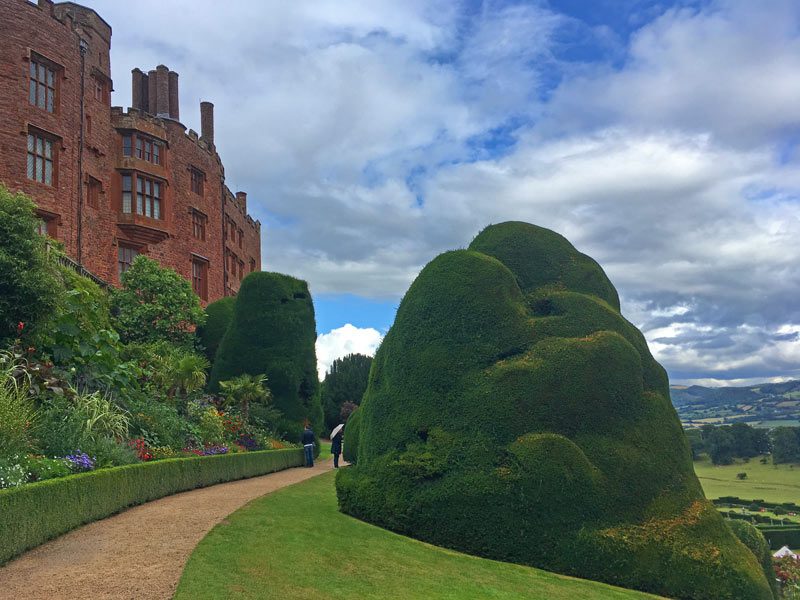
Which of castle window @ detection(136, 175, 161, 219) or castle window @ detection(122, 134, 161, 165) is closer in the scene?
castle window @ detection(122, 134, 161, 165)

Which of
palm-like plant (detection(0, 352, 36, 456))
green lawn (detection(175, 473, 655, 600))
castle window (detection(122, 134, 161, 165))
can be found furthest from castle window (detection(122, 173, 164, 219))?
green lawn (detection(175, 473, 655, 600))

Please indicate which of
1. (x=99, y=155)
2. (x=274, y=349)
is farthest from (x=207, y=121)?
(x=274, y=349)

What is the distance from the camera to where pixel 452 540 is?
10.1m

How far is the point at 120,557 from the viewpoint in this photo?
7648mm

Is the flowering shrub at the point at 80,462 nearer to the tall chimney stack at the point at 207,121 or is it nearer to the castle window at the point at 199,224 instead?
the castle window at the point at 199,224

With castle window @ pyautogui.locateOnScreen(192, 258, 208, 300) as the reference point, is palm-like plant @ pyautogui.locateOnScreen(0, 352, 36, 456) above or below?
below

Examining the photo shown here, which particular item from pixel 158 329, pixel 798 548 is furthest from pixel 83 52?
pixel 798 548

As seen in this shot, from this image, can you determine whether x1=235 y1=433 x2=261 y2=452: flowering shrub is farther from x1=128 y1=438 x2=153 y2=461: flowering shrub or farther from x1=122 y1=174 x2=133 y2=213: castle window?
x1=122 y1=174 x2=133 y2=213: castle window

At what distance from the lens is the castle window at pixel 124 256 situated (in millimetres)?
32875

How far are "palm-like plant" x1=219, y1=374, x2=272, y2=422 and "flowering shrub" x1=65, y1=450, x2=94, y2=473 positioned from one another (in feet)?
37.6

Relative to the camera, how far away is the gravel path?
6.47 m

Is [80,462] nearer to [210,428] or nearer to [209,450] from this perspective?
[209,450]

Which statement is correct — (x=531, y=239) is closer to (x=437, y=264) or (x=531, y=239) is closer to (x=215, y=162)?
(x=437, y=264)

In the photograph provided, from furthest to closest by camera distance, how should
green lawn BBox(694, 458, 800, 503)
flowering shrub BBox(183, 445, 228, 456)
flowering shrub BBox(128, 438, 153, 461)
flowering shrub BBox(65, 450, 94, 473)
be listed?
green lawn BBox(694, 458, 800, 503)
flowering shrub BBox(183, 445, 228, 456)
flowering shrub BBox(128, 438, 153, 461)
flowering shrub BBox(65, 450, 94, 473)
